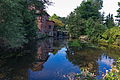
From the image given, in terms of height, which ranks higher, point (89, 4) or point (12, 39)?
point (89, 4)

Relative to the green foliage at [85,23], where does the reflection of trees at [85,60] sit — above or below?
below

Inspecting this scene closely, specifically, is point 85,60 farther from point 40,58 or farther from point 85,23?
point 85,23

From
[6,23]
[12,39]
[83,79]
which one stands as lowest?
[83,79]

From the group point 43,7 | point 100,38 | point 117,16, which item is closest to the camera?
point 43,7

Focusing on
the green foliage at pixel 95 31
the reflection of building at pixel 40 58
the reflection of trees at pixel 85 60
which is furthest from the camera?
the green foliage at pixel 95 31

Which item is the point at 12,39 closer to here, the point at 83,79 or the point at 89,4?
the point at 83,79

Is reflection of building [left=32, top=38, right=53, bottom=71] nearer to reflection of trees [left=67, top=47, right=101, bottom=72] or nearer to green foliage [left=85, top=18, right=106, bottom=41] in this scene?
reflection of trees [left=67, top=47, right=101, bottom=72]

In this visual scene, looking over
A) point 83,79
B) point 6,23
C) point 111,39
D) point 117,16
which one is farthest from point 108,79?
point 117,16

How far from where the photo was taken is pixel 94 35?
1709 inches

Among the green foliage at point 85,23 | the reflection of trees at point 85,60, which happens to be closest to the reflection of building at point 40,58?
the reflection of trees at point 85,60

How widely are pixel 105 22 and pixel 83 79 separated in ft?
196

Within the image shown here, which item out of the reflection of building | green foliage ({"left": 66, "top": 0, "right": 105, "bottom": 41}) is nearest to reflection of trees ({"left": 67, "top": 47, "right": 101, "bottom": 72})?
the reflection of building

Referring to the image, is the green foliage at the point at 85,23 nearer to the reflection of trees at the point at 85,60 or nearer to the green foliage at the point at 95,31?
the green foliage at the point at 95,31

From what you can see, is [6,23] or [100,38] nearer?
[6,23]
